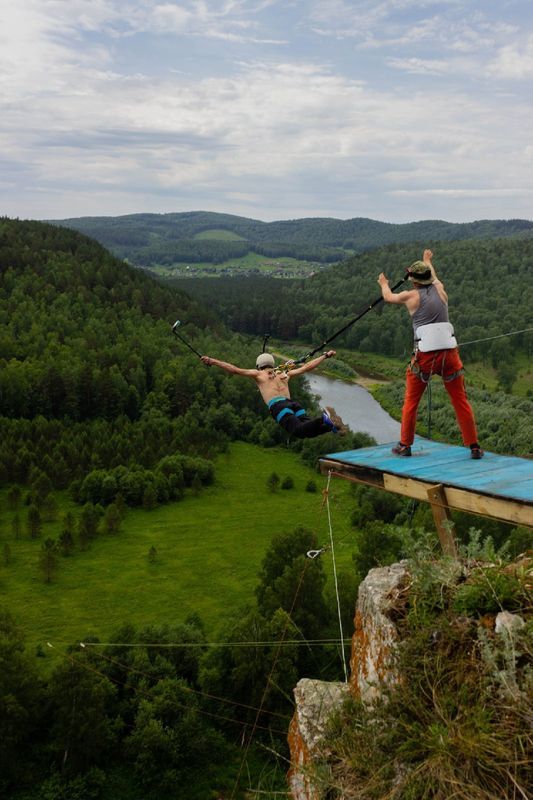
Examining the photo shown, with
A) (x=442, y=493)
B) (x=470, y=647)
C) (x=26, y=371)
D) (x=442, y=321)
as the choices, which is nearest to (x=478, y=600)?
(x=470, y=647)

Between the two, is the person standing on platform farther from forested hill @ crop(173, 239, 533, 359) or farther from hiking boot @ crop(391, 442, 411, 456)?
forested hill @ crop(173, 239, 533, 359)

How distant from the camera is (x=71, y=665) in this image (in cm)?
2623

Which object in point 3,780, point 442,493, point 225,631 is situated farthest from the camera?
point 225,631

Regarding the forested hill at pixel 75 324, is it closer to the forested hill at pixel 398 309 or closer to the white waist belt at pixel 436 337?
the forested hill at pixel 398 309

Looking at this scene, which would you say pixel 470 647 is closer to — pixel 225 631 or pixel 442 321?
pixel 442 321

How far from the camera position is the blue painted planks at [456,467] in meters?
8.04

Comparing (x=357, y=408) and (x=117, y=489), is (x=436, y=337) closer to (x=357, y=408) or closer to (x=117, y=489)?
(x=117, y=489)

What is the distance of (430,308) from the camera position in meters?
9.35

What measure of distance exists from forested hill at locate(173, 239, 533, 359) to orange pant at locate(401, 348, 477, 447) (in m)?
113

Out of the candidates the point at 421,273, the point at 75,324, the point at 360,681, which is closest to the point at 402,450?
the point at 421,273

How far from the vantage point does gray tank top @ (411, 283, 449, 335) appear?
9.34 metres

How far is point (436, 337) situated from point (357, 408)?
277 ft

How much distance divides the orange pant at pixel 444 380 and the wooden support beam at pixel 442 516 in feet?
4.37

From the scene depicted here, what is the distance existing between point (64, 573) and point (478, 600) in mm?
45895
